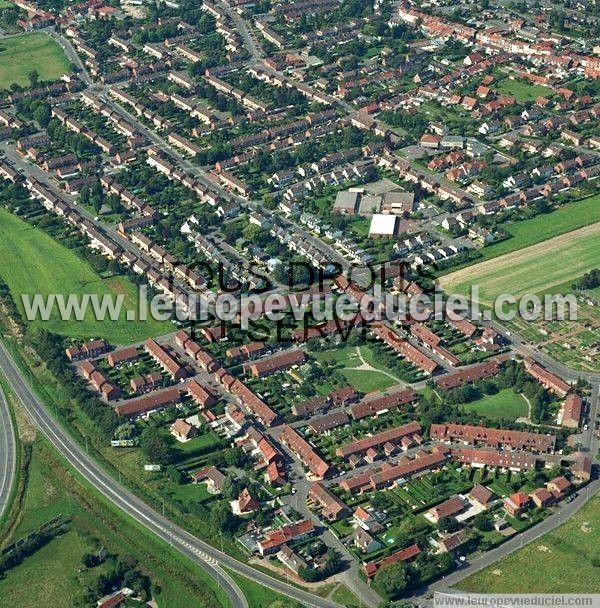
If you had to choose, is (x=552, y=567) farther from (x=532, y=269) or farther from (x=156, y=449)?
(x=532, y=269)

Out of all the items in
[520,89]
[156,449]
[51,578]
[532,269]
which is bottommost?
[51,578]

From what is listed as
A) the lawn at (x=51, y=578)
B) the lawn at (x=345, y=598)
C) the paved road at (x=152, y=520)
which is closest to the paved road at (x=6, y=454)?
the paved road at (x=152, y=520)

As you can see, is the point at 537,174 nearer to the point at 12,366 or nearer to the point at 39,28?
the point at 12,366

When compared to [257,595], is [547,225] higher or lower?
higher

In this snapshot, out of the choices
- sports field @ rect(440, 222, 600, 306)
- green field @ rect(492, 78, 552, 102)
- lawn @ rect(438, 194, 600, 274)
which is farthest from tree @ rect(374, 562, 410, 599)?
green field @ rect(492, 78, 552, 102)

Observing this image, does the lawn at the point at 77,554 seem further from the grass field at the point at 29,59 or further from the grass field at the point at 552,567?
the grass field at the point at 29,59

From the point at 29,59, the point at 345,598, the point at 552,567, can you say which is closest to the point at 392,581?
the point at 345,598
